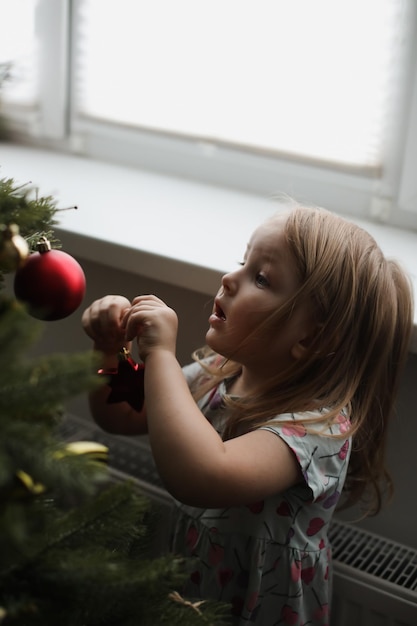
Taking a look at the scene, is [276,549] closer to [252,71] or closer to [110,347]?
[110,347]

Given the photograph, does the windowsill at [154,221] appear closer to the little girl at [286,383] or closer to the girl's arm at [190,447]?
the little girl at [286,383]

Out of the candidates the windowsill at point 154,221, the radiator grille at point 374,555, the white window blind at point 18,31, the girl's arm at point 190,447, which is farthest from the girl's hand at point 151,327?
the white window blind at point 18,31

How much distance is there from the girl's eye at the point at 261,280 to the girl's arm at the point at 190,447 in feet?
0.34

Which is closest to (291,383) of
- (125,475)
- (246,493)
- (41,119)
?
(246,493)

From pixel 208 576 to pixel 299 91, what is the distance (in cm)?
76

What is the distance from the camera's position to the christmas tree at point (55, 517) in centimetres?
51

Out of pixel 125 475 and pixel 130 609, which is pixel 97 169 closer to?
pixel 125 475

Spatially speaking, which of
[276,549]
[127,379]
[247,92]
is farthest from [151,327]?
[247,92]

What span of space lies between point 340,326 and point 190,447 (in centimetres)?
22

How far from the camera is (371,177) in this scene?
133 centimetres

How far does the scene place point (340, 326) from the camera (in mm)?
926

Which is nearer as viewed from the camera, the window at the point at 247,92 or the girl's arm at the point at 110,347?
the girl's arm at the point at 110,347

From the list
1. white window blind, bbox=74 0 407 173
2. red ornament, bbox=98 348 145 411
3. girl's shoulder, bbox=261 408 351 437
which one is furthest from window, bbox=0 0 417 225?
red ornament, bbox=98 348 145 411

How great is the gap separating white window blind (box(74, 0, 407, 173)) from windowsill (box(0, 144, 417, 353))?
0.10 meters
